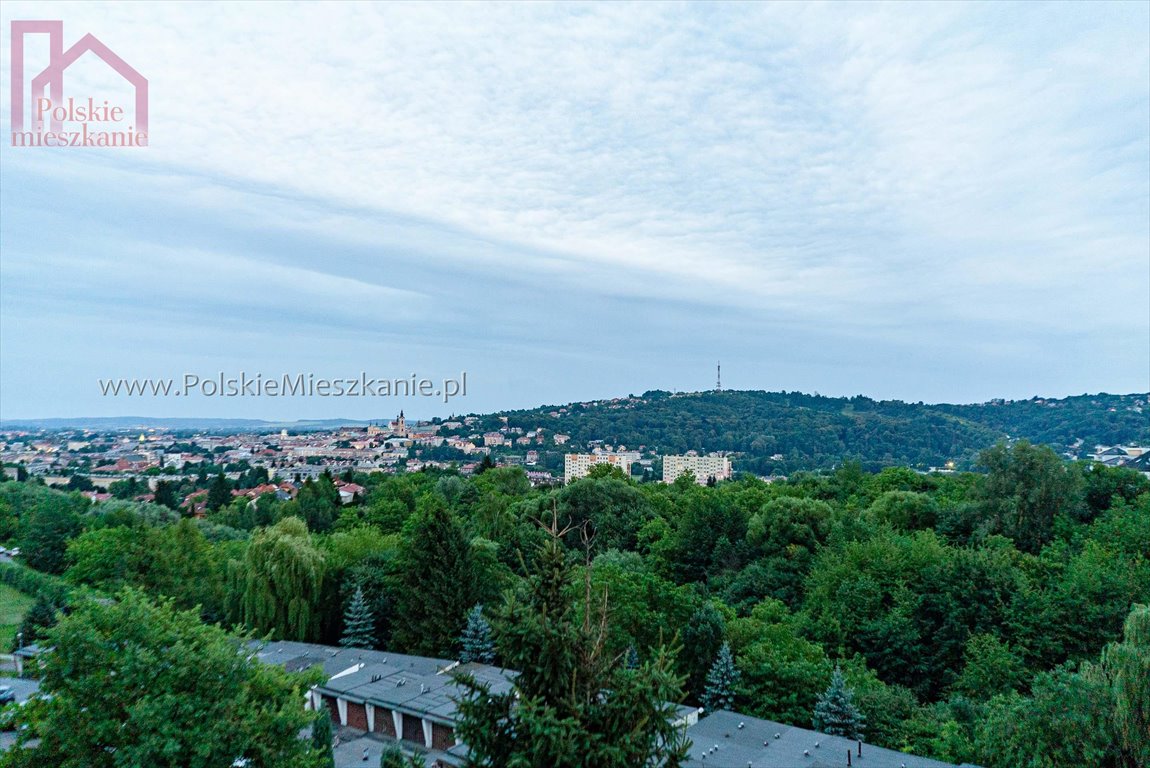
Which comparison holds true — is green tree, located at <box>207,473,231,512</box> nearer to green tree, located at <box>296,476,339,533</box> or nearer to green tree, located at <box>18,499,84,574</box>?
green tree, located at <box>296,476,339,533</box>

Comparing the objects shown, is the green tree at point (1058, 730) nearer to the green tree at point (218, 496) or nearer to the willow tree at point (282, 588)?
the willow tree at point (282, 588)

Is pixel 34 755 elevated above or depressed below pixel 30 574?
above

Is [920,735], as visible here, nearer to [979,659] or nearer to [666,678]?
[979,659]

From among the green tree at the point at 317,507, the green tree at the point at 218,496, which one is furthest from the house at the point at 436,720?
the green tree at the point at 218,496

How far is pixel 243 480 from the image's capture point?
76.4 metres

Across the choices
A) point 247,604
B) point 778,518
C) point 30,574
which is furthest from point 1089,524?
point 30,574

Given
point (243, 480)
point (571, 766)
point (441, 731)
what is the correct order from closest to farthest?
point (571, 766) < point (441, 731) < point (243, 480)

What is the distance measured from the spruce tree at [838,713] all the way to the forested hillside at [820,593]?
2.62 ft

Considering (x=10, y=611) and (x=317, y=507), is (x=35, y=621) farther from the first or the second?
(x=317, y=507)

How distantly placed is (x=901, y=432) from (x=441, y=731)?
103 m

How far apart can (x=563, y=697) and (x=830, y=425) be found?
11663 centimetres

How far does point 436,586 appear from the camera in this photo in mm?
23750

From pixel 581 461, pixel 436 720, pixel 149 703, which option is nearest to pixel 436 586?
pixel 436 720

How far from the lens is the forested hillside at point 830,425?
297 feet
